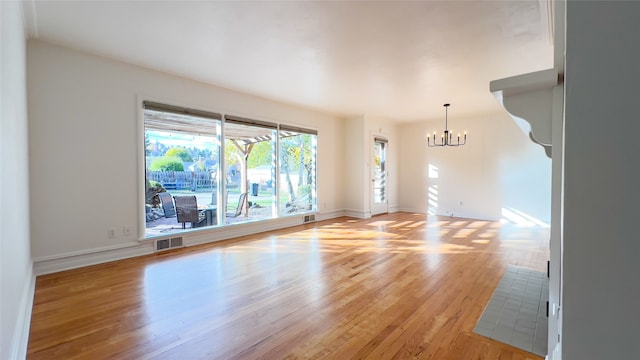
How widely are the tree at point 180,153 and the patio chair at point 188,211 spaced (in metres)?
0.60

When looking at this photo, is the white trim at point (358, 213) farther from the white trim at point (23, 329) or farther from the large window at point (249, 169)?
the white trim at point (23, 329)

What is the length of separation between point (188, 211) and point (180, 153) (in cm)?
91

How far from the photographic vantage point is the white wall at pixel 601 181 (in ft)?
1.32

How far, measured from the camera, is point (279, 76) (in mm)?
4281

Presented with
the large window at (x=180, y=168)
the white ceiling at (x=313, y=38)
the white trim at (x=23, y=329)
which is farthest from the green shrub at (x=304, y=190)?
the white trim at (x=23, y=329)

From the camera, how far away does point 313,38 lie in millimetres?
3094

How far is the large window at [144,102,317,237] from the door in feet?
6.16

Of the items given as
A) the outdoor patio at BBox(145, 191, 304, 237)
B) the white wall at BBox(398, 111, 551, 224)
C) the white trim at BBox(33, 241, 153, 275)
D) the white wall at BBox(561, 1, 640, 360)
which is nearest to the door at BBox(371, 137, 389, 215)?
the white wall at BBox(398, 111, 551, 224)

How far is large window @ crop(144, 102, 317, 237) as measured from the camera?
4.32 meters

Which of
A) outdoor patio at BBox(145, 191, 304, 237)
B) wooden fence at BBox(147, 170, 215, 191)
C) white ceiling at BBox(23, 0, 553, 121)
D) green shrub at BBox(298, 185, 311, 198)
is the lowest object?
outdoor patio at BBox(145, 191, 304, 237)

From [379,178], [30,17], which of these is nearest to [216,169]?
[30,17]

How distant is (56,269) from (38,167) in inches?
45.4

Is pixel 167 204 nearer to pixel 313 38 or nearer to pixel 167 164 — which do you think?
pixel 167 164

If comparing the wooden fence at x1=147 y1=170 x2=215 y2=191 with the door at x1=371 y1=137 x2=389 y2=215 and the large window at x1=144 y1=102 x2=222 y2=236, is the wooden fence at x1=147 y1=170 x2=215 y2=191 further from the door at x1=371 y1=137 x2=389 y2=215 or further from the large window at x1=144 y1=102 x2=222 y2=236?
the door at x1=371 y1=137 x2=389 y2=215
